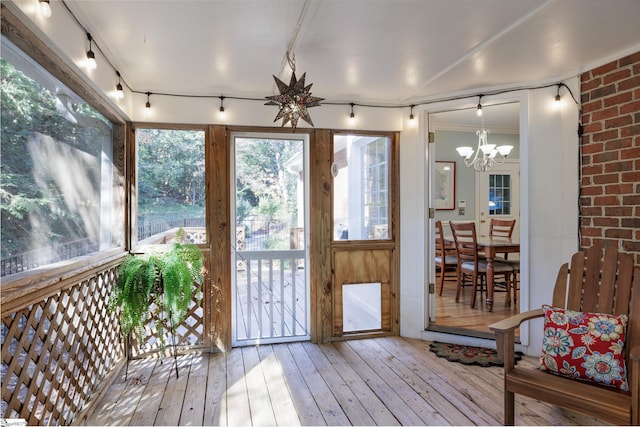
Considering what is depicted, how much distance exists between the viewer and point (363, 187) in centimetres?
371

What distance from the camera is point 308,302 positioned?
3580 millimetres

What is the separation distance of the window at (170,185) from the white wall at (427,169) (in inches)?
6.9

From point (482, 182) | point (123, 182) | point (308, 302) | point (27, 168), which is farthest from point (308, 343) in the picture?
point (482, 182)

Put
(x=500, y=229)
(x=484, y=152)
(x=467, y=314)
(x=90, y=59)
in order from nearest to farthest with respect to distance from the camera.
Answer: (x=90, y=59), (x=467, y=314), (x=484, y=152), (x=500, y=229)

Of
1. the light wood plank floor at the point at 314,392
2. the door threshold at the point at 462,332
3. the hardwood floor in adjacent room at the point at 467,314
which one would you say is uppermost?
the door threshold at the point at 462,332

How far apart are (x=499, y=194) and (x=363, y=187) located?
339 cm

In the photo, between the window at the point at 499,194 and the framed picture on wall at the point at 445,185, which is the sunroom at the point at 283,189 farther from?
the window at the point at 499,194

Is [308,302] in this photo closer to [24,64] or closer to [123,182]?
[123,182]

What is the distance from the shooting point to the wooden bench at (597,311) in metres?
1.78

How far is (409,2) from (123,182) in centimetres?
250

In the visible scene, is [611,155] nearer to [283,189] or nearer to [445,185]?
[283,189]

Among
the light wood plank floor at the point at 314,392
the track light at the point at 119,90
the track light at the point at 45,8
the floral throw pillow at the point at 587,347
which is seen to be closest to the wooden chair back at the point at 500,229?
the light wood plank floor at the point at 314,392

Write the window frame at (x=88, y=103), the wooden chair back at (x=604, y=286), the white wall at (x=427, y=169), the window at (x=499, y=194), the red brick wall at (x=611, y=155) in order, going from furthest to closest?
the window at (x=499, y=194), the white wall at (x=427, y=169), the red brick wall at (x=611, y=155), the wooden chair back at (x=604, y=286), the window frame at (x=88, y=103)

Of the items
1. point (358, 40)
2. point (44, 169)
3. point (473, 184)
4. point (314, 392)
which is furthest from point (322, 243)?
point (473, 184)
